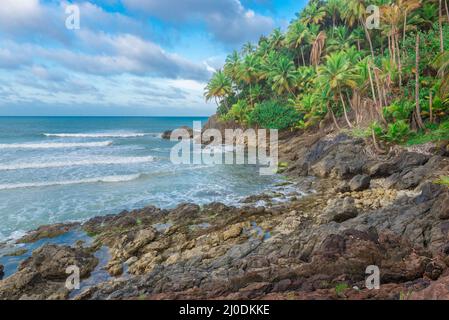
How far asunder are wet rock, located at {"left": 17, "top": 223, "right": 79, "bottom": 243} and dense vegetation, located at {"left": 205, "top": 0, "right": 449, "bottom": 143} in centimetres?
1538

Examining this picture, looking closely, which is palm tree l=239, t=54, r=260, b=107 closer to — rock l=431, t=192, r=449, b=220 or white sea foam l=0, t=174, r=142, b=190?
white sea foam l=0, t=174, r=142, b=190

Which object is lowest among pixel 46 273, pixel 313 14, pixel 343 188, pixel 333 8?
pixel 46 273

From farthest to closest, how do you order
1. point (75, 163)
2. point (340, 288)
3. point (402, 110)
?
point (75, 163)
point (402, 110)
point (340, 288)

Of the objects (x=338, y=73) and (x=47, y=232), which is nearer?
(x=47, y=232)

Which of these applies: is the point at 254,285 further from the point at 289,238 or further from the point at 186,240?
the point at 186,240

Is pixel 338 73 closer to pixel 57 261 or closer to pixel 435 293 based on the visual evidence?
pixel 435 293

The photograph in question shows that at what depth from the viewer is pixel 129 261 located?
30.4 feet

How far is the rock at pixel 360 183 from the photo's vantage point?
14.9 meters

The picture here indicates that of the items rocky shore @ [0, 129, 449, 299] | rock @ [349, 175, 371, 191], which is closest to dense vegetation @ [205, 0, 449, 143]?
rocky shore @ [0, 129, 449, 299]

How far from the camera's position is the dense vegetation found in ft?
60.0

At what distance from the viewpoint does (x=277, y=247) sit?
8516 mm

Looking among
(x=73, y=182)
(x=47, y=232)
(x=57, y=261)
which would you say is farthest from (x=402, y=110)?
(x=73, y=182)

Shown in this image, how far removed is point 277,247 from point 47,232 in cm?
936

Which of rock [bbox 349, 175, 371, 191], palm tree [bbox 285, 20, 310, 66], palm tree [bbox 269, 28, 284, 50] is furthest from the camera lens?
palm tree [bbox 269, 28, 284, 50]
